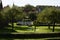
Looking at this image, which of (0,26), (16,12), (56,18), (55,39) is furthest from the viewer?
(16,12)

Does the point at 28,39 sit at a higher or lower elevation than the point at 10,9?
lower

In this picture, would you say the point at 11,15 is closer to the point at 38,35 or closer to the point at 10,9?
the point at 10,9

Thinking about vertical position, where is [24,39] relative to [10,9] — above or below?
below

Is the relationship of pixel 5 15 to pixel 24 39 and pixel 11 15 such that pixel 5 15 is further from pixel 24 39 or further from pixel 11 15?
pixel 24 39

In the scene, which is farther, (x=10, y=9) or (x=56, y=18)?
(x=10, y=9)

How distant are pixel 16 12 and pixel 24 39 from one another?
16933 mm

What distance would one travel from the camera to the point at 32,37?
19.0m

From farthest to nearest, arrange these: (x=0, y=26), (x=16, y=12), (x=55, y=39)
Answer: (x=16, y=12) < (x=0, y=26) < (x=55, y=39)

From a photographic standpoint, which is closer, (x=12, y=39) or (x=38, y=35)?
(x=12, y=39)

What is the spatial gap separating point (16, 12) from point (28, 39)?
17.0m

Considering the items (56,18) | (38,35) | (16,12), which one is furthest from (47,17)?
(38,35)

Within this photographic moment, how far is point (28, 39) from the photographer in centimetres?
1786

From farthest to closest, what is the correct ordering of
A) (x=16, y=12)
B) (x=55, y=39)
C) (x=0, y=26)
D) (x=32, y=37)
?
(x=16, y=12)
(x=0, y=26)
(x=32, y=37)
(x=55, y=39)

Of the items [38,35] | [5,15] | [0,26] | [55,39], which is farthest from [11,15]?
[55,39]
